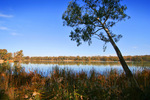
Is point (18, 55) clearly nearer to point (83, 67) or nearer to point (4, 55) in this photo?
point (4, 55)

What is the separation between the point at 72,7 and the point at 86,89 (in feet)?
20.6

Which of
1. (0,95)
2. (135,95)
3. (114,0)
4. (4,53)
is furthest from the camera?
(4,53)

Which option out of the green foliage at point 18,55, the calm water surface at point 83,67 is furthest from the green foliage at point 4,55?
the calm water surface at point 83,67

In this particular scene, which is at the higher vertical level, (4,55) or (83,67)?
(4,55)

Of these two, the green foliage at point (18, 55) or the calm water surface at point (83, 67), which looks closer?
the calm water surface at point (83, 67)

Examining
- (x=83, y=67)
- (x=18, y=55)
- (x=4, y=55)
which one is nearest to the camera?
(x=83, y=67)

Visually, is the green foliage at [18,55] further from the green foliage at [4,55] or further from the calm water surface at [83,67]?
the calm water surface at [83,67]

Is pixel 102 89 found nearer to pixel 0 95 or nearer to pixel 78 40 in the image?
pixel 0 95

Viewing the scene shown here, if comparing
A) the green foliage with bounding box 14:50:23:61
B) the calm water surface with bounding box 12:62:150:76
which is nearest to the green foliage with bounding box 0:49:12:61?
the green foliage with bounding box 14:50:23:61

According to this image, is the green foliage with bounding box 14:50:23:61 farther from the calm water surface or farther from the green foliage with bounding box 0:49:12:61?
the calm water surface

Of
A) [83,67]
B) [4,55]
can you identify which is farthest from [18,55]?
[83,67]

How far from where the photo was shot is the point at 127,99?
306 cm

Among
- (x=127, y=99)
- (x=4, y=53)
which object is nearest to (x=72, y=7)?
(x=127, y=99)

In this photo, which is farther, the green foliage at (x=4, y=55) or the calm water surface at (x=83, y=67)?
the green foliage at (x=4, y=55)
